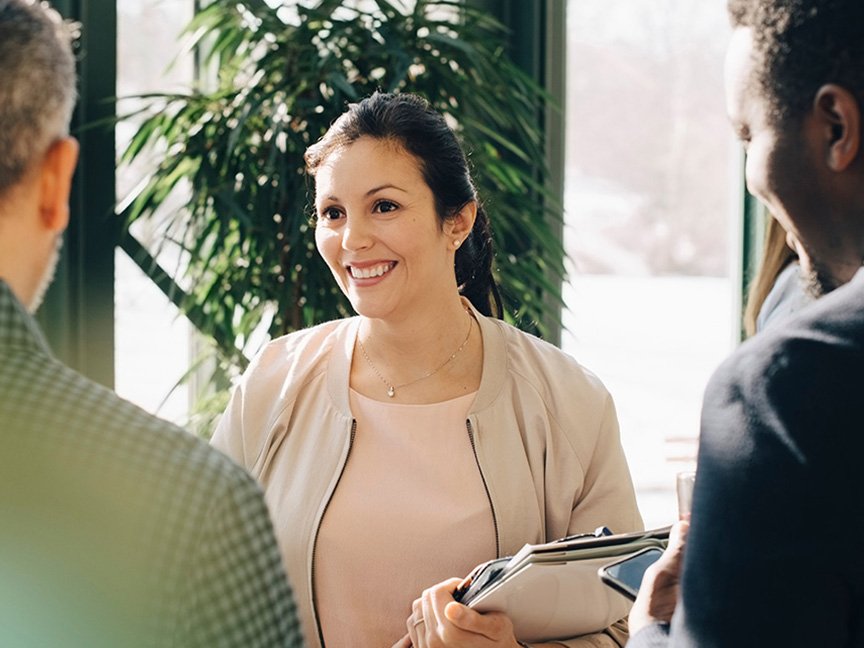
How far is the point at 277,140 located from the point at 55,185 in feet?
6.44

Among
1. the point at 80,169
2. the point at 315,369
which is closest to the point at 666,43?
the point at 80,169

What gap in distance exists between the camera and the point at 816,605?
84 cm

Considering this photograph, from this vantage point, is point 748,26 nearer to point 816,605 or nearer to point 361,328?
point 816,605

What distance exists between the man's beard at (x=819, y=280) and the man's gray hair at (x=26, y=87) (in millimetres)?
Result: 623

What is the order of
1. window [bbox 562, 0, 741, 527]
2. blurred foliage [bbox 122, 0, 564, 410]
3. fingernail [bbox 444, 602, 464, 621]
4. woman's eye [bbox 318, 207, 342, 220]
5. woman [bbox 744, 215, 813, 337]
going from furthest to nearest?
window [bbox 562, 0, 741, 527], blurred foliage [bbox 122, 0, 564, 410], woman [bbox 744, 215, 813, 337], woman's eye [bbox 318, 207, 342, 220], fingernail [bbox 444, 602, 464, 621]

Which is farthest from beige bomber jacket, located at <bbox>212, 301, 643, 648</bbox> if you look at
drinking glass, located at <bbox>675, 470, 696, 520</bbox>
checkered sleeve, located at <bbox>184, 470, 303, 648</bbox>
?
checkered sleeve, located at <bbox>184, 470, 303, 648</bbox>

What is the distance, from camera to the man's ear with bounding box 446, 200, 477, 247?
2.25m

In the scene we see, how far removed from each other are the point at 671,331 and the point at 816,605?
10.8 feet

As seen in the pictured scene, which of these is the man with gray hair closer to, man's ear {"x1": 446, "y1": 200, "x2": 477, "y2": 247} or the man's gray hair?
the man's gray hair

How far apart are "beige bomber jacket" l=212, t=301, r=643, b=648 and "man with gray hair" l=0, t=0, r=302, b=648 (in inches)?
43.9

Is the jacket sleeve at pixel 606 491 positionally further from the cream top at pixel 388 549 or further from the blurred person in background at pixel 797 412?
the blurred person in background at pixel 797 412

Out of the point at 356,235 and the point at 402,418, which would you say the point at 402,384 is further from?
the point at 356,235

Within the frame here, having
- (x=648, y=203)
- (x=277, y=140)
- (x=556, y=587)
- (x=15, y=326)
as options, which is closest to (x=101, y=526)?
(x=15, y=326)

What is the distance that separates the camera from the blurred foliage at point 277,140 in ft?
9.45
